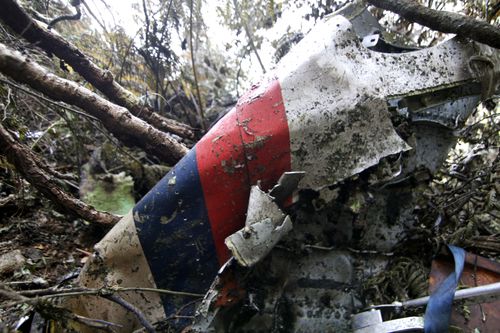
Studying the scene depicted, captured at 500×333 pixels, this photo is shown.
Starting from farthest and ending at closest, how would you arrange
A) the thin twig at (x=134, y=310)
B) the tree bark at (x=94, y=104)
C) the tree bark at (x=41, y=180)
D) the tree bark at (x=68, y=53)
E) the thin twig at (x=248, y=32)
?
the thin twig at (x=248, y=32)
the tree bark at (x=68, y=53)
the tree bark at (x=41, y=180)
the tree bark at (x=94, y=104)
the thin twig at (x=134, y=310)

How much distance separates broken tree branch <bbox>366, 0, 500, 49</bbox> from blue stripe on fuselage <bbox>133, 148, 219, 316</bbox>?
3.27 feet

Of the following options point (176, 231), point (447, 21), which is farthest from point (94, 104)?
point (447, 21)

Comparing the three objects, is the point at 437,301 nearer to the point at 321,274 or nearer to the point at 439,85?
the point at 321,274

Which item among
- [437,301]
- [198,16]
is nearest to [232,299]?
[437,301]

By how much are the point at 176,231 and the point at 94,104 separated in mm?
925

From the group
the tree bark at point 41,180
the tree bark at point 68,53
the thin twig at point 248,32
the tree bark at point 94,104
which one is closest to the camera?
the tree bark at point 94,104

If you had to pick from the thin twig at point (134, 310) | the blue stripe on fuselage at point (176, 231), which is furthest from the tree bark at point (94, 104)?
the thin twig at point (134, 310)

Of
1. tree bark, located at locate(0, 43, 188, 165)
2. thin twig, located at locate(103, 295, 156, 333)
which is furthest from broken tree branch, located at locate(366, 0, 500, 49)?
thin twig, located at locate(103, 295, 156, 333)

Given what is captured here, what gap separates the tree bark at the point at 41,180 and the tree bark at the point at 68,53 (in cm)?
62

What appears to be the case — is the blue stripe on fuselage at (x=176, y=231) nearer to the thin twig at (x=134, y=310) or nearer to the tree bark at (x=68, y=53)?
the thin twig at (x=134, y=310)

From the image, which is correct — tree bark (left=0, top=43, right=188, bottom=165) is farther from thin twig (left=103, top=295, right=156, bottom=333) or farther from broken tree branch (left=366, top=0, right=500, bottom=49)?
broken tree branch (left=366, top=0, right=500, bottom=49)

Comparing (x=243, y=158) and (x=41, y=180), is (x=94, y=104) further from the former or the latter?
(x=243, y=158)

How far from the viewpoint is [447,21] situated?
1286 mm

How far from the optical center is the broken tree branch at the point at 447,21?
1208 millimetres
